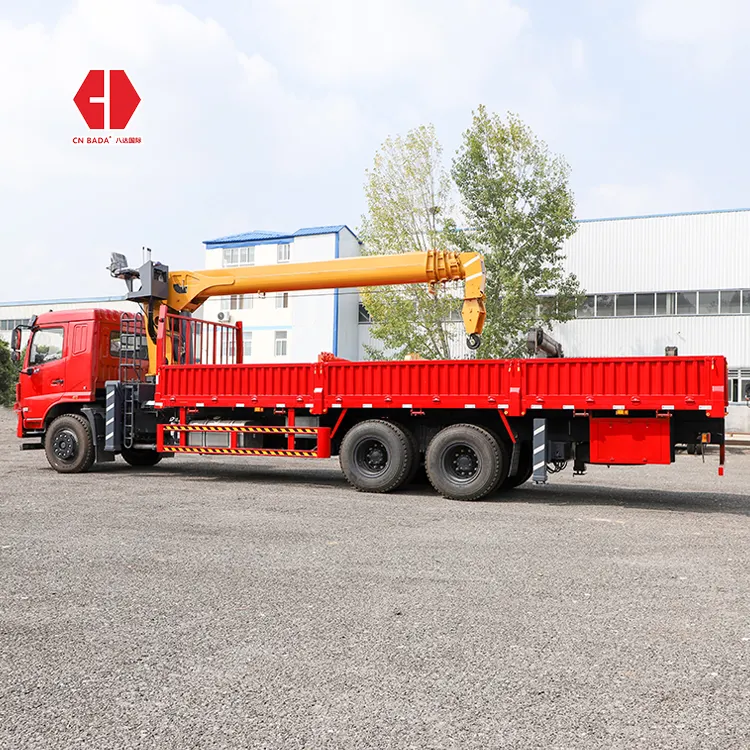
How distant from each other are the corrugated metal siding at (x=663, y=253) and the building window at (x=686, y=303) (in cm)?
31

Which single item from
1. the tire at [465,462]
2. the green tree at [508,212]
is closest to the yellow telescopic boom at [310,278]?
the tire at [465,462]

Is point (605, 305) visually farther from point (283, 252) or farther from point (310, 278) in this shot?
point (310, 278)

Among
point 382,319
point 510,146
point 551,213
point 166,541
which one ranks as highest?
point 510,146

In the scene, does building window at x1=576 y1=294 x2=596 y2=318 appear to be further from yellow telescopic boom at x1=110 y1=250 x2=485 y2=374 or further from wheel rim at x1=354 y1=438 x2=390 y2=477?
wheel rim at x1=354 y1=438 x2=390 y2=477

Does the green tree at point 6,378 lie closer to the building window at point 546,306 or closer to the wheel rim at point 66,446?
the building window at point 546,306

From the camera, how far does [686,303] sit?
109ft

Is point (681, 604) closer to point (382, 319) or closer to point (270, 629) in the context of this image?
point (270, 629)

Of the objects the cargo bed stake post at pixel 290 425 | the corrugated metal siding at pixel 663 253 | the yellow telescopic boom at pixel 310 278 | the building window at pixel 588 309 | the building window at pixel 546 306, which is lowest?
the cargo bed stake post at pixel 290 425

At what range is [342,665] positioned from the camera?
419 centimetres

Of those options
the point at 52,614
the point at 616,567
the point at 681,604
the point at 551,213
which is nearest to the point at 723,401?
the point at 616,567

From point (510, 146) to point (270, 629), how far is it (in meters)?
24.2

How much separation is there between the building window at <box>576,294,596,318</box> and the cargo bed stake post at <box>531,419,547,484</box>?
24.5m

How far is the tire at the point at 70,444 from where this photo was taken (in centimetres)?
1459

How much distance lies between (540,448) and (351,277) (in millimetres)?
4705
